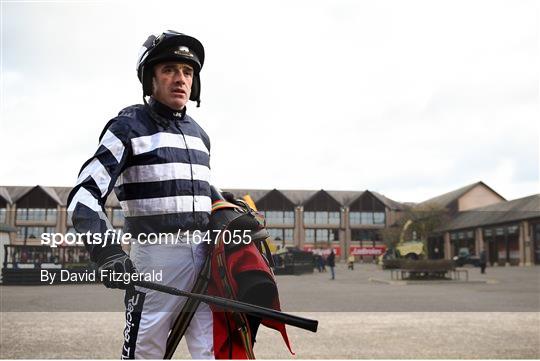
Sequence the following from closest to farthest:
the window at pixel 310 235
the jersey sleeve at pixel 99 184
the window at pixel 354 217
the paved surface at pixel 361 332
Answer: the jersey sleeve at pixel 99 184 → the window at pixel 354 217 → the window at pixel 310 235 → the paved surface at pixel 361 332

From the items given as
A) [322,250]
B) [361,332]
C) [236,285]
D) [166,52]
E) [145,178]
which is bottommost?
[361,332]

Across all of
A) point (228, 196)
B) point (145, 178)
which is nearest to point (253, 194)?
point (228, 196)

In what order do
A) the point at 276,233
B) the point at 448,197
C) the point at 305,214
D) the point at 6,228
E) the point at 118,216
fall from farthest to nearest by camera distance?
the point at 448,197 → the point at 305,214 → the point at 276,233 → the point at 6,228 → the point at 118,216

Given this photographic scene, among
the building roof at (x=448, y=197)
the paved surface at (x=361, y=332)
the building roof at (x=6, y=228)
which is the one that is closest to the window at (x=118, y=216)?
the building roof at (x=6, y=228)

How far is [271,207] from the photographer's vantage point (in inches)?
85.4

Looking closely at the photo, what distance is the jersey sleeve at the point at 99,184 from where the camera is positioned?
148 cm

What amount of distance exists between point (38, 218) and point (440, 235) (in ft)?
8.79

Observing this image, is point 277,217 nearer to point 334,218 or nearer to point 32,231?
point 334,218

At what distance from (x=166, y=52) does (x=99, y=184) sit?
1.54ft

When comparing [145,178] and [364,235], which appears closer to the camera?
[145,178]

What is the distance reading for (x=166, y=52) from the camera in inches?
66.1

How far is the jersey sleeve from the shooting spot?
1482 mm

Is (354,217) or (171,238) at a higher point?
(354,217)

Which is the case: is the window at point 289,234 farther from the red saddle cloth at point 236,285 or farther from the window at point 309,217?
the red saddle cloth at point 236,285
